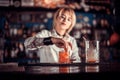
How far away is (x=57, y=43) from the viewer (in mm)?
2750

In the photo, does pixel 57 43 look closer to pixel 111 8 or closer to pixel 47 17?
pixel 47 17

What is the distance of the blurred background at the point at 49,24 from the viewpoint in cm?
267

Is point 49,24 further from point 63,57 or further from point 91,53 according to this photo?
point 91,53

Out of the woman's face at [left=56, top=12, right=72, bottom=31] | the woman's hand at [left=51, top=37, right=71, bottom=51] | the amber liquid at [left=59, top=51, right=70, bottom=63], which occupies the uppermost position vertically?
the woman's face at [left=56, top=12, right=72, bottom=31]

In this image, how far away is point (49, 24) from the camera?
278cm

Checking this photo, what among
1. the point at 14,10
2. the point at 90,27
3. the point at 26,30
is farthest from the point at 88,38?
the point at 14,10

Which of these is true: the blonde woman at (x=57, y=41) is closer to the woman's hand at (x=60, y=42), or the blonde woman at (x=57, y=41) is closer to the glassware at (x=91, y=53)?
the woman's hand at (x=60, y=42)

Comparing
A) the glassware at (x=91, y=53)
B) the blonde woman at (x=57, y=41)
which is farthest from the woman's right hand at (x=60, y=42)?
the glassware at (x=91, y=53)

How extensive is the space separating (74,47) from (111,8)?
71 cm

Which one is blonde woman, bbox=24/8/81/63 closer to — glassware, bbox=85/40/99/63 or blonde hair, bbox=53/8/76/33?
blonde hair, bbox=53/8/76/33

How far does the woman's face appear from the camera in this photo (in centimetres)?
277

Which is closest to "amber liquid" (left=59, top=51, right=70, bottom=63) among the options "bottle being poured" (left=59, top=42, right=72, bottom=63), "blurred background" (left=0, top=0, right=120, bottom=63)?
"bottle being poured" (left=59, top=42, right=72, bottom=63)

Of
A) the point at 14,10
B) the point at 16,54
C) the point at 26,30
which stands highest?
the point at 14,10

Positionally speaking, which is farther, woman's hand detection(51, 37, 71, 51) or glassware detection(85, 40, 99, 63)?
woman's hand detection(51, 37, 71, 51)
